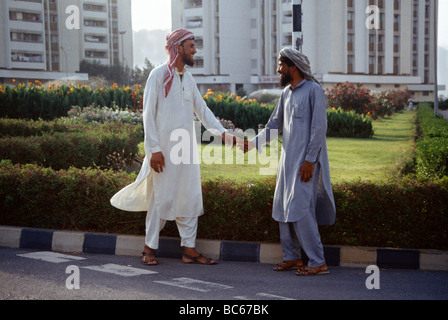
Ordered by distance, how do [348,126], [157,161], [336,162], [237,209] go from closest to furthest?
[157,161], [237,209], [336,162], [348,126]

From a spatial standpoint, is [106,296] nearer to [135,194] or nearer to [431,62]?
[135,194]

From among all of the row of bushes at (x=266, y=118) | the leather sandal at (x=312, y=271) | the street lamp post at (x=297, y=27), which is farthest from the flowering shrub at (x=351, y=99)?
the leather sandal at (x=312, y=271)

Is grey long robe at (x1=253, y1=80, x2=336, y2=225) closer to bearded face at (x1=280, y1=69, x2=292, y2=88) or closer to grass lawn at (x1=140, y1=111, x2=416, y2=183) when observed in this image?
bearded face at (x1=280, y1=69, x2=292, y2=88)

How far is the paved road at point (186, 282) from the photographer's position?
4.74 metres

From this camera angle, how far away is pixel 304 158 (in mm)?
5645

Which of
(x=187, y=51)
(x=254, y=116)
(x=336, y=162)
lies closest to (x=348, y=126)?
(x=254, y=116)

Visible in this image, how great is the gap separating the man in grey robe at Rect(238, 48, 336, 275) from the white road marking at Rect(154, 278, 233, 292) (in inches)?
33.6

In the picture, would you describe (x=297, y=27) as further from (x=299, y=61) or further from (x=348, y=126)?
(x=348, y=126)

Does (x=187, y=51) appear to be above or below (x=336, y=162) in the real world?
above

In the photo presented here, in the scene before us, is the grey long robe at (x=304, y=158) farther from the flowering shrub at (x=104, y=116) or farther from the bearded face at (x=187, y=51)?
the flowering shrub at (x=104, y=116)

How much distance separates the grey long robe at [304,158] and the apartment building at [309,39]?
229ft

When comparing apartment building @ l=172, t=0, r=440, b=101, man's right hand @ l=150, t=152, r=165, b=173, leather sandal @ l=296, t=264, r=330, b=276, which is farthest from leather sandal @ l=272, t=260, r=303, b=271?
apartment building @ l=172, t=0, r=440, b=101

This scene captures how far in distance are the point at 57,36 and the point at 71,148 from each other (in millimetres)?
77930

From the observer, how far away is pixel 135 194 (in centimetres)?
616
